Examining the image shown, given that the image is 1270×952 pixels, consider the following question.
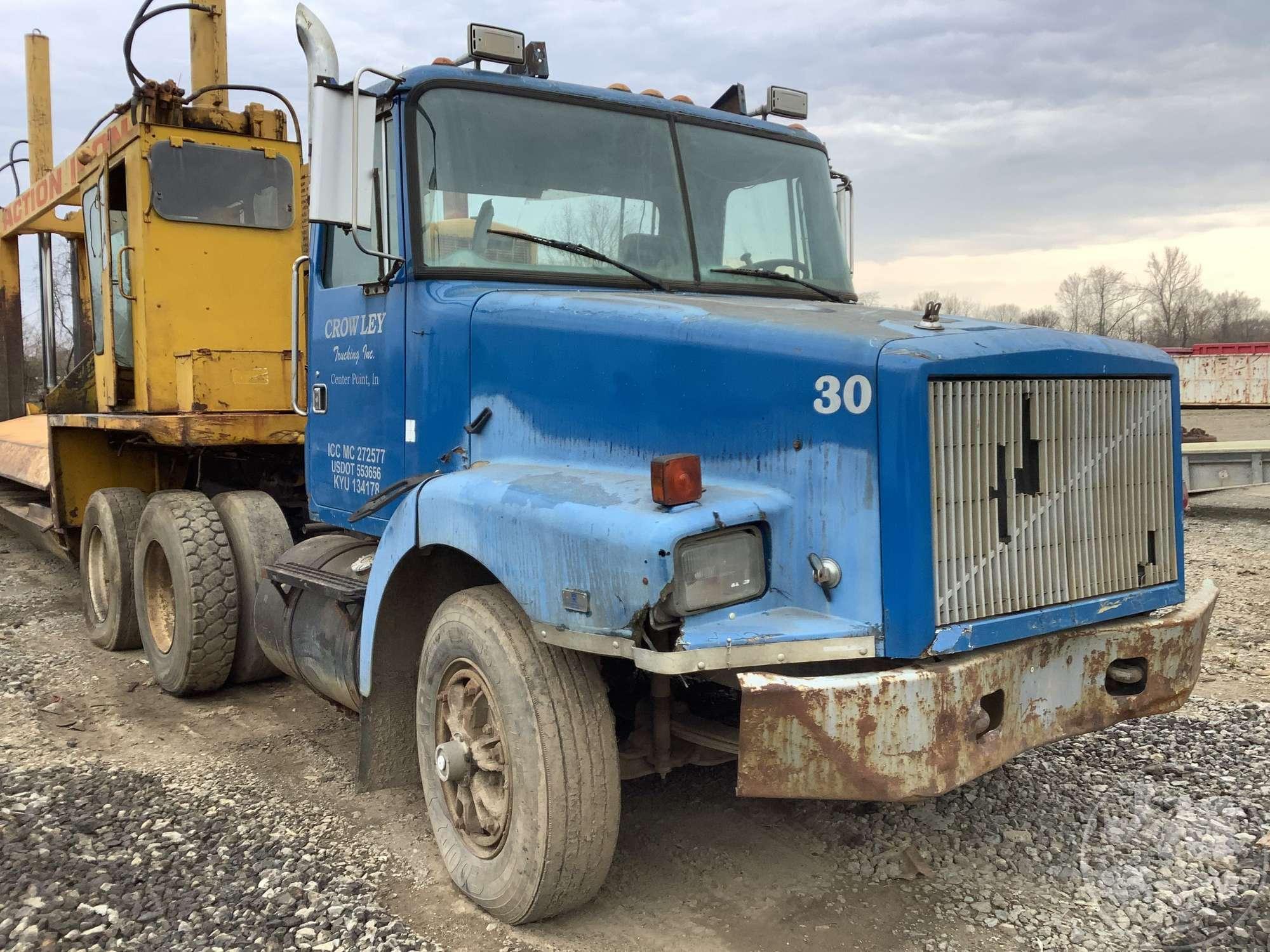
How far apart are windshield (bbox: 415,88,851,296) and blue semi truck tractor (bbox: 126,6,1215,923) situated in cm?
1

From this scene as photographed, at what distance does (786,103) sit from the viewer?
479 centimetres

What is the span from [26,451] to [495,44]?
6248 mm

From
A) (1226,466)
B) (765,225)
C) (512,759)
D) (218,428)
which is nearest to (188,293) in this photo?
(218,428)

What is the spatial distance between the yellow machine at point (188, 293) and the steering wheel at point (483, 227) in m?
2.68

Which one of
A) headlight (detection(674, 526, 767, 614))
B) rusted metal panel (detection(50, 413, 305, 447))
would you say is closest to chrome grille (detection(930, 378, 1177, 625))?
headlight (detection(674, 526, 767, 614))

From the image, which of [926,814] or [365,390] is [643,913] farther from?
[365,390]

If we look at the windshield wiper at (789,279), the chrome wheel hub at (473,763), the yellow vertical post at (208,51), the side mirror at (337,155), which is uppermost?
the yellow vertical post at (208,51)

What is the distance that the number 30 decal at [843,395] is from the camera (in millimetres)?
2752

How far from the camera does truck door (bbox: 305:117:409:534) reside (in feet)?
13.3

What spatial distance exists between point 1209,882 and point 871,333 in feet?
7.10

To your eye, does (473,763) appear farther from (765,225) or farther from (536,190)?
(765,225)

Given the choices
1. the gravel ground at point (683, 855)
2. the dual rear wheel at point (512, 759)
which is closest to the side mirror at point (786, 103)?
the dual rear wheel at point (512, 759)

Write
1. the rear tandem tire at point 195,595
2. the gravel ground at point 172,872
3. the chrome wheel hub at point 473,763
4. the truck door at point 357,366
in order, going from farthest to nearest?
the rear tandem tire at point 195,595 < the truck door at point 357,366 < the chrome wheel hub at point 473,763 < the gravel ground at point 172,872

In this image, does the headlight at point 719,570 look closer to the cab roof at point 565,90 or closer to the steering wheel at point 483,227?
the steering wheel at point 483,227
